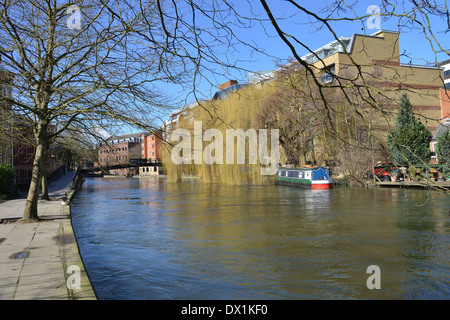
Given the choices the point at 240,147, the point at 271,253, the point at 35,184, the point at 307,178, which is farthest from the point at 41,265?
the point at 240,147

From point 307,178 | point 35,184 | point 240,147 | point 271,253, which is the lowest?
point 271,253

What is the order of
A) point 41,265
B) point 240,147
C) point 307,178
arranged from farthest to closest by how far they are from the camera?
1. point 240,147
2. point 307,178
3. point 41,265

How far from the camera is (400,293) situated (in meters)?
6.46

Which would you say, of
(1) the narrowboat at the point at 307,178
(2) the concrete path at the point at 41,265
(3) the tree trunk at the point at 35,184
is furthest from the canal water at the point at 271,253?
(1) the narrowboat at the point at 307,178

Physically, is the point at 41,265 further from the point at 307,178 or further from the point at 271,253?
the point at 307,178

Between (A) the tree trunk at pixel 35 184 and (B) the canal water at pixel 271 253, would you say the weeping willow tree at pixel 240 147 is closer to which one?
(B) the canal water at pixel 271 253

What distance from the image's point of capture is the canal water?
672 centimetres

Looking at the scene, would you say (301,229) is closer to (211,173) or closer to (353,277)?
(353,277)

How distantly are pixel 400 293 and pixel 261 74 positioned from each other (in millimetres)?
→ 4760

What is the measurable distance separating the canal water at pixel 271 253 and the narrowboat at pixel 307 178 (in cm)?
1316

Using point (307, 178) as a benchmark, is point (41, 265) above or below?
below

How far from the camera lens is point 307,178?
103 ft

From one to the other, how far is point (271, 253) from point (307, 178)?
74.8 ft
